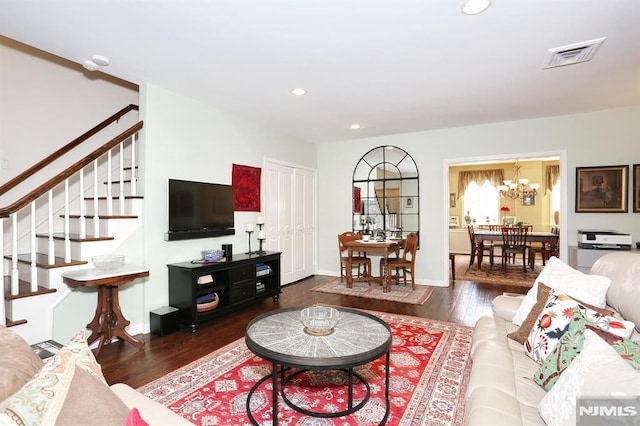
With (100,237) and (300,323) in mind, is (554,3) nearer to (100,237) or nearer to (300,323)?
(300,323)

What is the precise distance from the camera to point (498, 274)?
20.8 ft

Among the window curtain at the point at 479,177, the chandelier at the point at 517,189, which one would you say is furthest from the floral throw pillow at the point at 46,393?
the window curtain at the point at 479,177

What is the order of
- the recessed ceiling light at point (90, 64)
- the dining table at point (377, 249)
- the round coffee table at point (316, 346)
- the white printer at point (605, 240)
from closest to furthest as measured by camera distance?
the round coffee table at point (316, 346) → the recessed ceiling light at point (90, 64) → the white printer at point (605, 240) → the dining table at point (377, 249)

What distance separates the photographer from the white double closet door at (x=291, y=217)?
5121mm

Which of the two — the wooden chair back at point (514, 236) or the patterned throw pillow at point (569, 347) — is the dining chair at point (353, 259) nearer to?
the wooden chair back at point (514, 236)

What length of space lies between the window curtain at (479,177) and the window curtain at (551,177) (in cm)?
104

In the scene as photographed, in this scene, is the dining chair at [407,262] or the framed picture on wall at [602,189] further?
the dining chair at [407,262]

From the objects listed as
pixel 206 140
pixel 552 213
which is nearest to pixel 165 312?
pixel 206 140

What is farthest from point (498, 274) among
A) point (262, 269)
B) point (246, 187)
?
point (246, 187)

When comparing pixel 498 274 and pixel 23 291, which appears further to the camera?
pixel 498 274

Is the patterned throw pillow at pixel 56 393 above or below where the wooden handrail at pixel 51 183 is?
below

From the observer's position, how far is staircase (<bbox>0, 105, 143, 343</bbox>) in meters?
2.60

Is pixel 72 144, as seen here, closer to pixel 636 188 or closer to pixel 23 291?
pixel 23 291

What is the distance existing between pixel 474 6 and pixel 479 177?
815 centimetres
